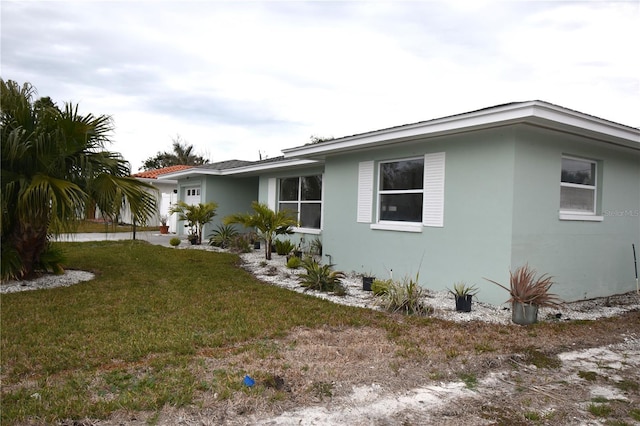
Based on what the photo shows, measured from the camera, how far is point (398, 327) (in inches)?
217

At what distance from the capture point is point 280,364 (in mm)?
4039

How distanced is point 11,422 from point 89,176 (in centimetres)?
502

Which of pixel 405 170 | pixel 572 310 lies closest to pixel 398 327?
pixel 572 310

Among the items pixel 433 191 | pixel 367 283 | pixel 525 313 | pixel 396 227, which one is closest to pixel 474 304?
pixel 525 313

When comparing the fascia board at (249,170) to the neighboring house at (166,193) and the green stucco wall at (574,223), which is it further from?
the green stucco wall at (574,223)

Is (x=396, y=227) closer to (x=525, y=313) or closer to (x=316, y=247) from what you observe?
(x=525, y=313)

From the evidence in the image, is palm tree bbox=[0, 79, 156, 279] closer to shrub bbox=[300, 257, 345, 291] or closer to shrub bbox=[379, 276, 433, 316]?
shrub bbox=[300, 257, 345, 291]

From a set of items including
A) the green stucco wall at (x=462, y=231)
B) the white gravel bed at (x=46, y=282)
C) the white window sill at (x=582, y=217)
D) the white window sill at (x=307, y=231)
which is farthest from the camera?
the white window sill at (x=307, y=231)

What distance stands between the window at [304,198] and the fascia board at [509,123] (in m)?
4.20

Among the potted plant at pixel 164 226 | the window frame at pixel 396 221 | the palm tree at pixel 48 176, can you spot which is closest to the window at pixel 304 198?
the window frame at pixel 396 221

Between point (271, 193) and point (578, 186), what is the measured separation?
9.22 metres

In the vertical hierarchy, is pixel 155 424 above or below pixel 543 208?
below

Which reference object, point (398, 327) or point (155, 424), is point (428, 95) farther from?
point (155, 424)

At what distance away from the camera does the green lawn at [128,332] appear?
330 cm
